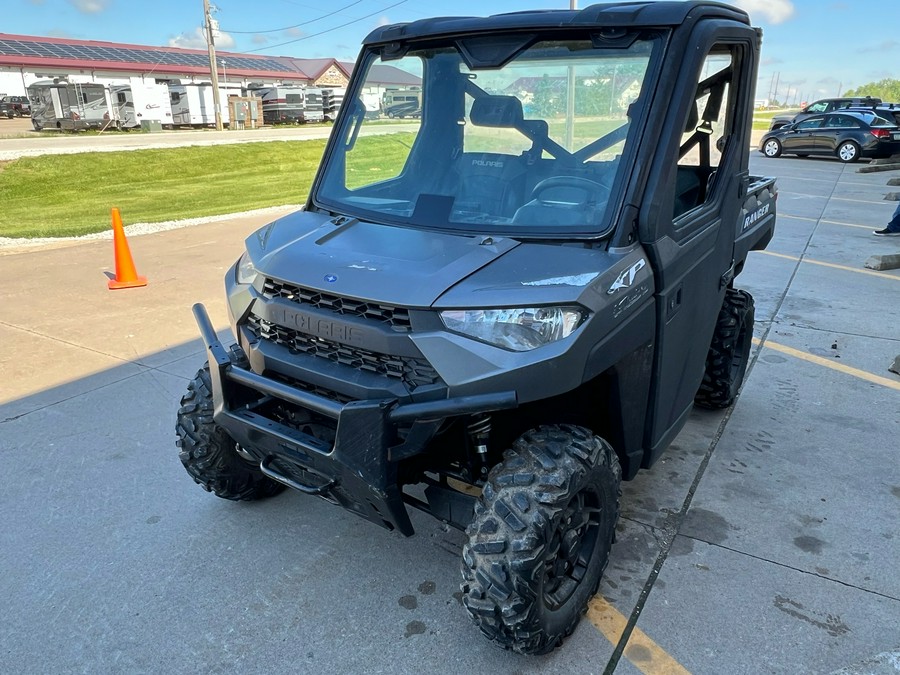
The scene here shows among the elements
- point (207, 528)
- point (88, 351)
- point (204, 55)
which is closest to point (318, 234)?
point (207, 528)

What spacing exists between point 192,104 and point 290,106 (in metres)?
5.43

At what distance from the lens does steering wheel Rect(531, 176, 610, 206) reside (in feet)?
8.90

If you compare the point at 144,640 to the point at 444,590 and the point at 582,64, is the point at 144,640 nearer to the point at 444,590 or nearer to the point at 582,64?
the point at 444,590

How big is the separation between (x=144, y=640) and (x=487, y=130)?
259cm

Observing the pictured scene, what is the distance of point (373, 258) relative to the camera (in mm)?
2592

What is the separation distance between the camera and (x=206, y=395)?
320 cm

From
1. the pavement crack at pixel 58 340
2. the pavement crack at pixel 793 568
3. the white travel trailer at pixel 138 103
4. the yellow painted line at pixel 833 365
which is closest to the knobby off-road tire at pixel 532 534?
the pavement crack at pixel 793 568

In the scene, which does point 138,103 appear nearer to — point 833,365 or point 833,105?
point 833,105

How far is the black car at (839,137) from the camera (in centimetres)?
2159

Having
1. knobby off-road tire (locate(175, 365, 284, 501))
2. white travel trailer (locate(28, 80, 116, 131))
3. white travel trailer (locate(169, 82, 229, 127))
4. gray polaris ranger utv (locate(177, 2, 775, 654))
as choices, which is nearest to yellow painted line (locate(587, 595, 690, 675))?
gray polaris ranger utv (locate(177, 2, 775, 654))

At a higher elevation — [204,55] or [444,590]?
[204,55]

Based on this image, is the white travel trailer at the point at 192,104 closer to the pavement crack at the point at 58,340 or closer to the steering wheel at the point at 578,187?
the pavement crack at the point at 58,340

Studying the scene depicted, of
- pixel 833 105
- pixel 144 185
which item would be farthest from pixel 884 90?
pixel 144 185

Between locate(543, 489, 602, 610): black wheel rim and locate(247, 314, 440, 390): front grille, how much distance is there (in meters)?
0.71
